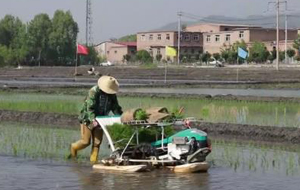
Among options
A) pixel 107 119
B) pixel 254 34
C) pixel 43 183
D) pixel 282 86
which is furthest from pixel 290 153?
pixel 254 34

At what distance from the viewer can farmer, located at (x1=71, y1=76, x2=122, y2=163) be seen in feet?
29.8

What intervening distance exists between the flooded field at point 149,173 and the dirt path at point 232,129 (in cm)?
75

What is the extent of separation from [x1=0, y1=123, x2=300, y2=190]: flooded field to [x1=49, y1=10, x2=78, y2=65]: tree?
7594 cm

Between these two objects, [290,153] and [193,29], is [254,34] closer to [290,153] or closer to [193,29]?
[193,29]

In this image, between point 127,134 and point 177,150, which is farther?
point 127,134

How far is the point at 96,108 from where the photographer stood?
9.27 metres

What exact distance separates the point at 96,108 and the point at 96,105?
0.15 feet

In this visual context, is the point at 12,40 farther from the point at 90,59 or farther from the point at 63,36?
the point at 90,59

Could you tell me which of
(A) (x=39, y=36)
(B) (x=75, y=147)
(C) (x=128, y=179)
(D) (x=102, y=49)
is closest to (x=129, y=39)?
(D) (x=102, y=49)

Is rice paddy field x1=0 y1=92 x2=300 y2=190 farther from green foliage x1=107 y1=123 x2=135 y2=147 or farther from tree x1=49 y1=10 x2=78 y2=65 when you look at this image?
tree x1=49 y1=10 x2=78 y2=65

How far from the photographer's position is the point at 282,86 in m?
32.8

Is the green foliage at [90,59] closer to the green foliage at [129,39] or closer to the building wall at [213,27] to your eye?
the building wall at [213,27]

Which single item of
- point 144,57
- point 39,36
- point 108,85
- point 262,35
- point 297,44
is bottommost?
point 108,85

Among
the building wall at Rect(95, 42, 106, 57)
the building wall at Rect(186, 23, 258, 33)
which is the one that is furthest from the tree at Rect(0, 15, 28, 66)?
the building wall at Rect(186, 23, 258, 33)
